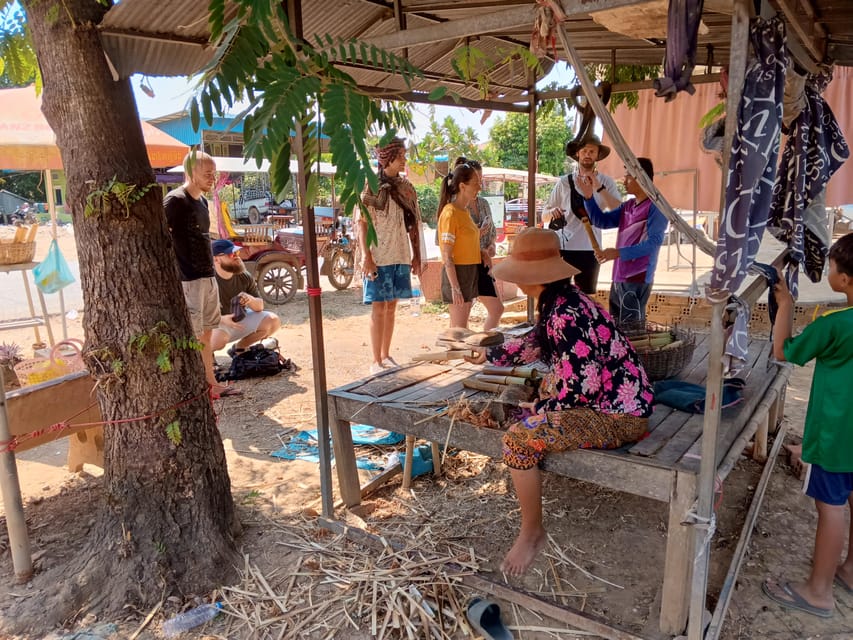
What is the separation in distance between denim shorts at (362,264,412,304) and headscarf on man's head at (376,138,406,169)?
33.9 inches

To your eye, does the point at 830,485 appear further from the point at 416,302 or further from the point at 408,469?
the point at 416,302

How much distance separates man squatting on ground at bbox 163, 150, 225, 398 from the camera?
4.43m

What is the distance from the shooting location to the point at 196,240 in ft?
15.0

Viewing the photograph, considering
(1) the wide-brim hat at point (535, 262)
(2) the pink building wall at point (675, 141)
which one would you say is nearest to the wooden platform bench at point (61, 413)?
(1) the wide-brim hat at point (535, 262)

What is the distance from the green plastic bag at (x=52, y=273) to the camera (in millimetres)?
6145

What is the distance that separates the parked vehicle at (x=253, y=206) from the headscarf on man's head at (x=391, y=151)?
55.4 ft

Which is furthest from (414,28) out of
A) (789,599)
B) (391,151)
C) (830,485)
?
(789,599)

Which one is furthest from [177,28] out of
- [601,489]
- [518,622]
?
[601,489]

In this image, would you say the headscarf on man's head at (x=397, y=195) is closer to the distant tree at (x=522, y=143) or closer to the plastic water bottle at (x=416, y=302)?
the plastic water bottle at (x=416, y=302)

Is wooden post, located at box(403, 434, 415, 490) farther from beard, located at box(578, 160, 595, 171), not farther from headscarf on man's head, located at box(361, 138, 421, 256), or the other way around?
beard, located at box(578, 160, 595, 171)

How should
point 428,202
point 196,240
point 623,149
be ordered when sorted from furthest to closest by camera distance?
point 428,202 → point 196,240 → point 623,149

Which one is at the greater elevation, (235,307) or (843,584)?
(235,307)

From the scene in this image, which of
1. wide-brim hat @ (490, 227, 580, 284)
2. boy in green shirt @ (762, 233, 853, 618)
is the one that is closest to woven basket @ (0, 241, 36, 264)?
wide-brim hat @ (490, 227, 580, 284)

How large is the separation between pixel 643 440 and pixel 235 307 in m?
4.33
